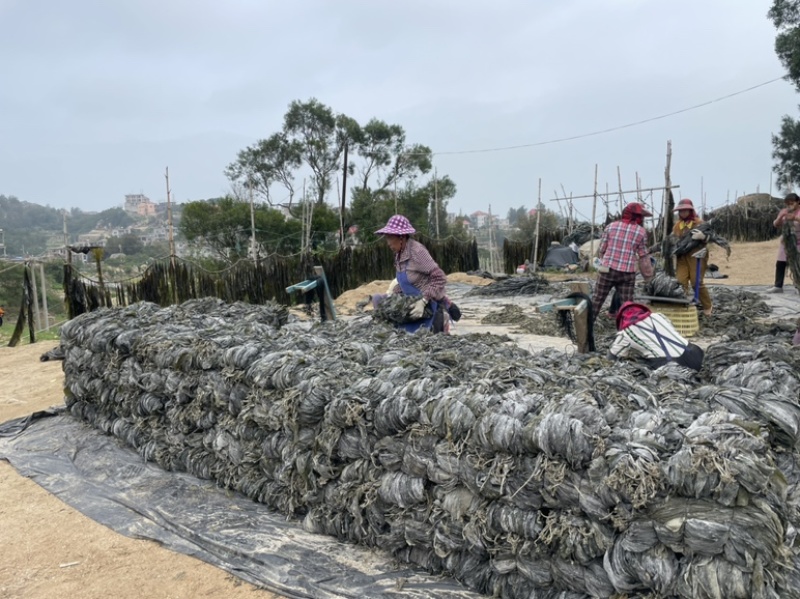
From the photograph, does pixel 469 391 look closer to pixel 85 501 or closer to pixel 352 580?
pixel 352 580

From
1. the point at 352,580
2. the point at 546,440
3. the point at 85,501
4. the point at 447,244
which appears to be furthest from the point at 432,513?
the point at 447,244

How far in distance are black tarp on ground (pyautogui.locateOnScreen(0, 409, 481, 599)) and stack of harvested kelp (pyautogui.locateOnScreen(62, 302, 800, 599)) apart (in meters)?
0.09

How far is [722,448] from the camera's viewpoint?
6.22ft

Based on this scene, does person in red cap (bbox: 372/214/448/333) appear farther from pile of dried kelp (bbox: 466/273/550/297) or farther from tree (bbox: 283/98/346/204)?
tree (bbox: 283/98/346/204)

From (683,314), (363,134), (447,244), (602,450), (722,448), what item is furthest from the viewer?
(363,134)

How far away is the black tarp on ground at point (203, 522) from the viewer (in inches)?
102

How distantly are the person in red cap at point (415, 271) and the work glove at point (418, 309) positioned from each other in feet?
0.09

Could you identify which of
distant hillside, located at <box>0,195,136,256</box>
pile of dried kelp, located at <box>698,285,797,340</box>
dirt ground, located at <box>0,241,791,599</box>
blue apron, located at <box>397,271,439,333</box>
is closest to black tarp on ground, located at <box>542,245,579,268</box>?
pile of dried kelp, located at <box>698,285,797,340</box>

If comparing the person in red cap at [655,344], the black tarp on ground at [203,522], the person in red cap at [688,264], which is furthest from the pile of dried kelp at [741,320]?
the black tarp on ground at [203,522]

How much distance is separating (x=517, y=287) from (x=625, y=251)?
614 centimetres

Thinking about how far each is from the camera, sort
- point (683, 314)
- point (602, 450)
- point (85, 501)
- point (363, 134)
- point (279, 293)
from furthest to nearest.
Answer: point (363, 134) → point (279, 293) → point (683, 314) → point (85, 501) → point (602, 450)

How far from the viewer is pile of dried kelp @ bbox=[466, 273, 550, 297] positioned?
12.1 meters

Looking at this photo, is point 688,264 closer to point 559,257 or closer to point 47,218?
point 559,257

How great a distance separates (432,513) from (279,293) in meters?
9.68
